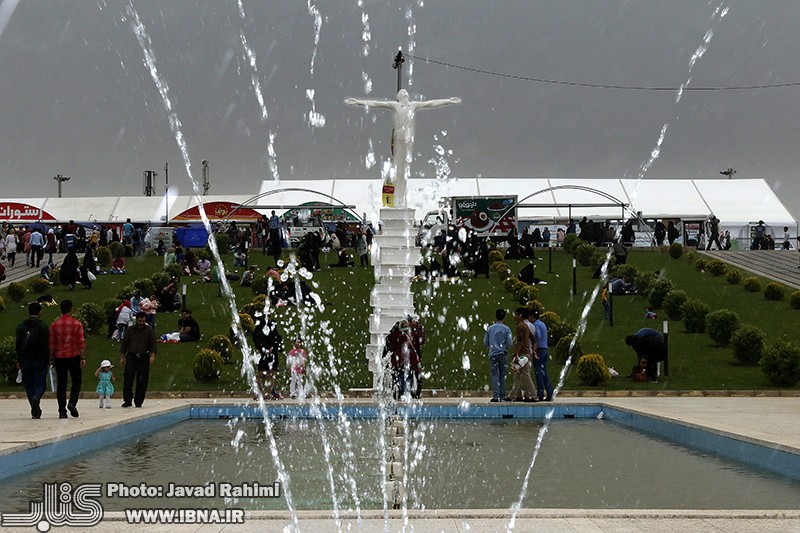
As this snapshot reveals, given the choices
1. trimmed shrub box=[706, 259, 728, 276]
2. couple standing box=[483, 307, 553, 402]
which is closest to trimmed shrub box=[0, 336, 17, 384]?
couple standing box=[483, 307, 553, 402]

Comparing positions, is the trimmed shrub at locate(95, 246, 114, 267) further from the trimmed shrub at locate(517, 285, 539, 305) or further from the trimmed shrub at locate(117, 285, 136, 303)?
the trimmed shrub at locate(517, 285, 539, 305)

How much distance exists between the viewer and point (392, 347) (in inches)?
622

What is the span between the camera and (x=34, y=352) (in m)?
13.1

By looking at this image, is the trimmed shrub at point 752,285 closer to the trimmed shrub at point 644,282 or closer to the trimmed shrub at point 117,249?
the trimmed shrub at point 644,282

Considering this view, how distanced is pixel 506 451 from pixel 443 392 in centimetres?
592

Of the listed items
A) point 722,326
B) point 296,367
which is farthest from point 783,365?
point 296,367

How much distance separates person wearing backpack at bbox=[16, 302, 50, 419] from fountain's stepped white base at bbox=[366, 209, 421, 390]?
26.4 ft

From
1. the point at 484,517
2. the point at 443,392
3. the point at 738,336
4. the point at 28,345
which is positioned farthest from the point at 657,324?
the point at 484,517

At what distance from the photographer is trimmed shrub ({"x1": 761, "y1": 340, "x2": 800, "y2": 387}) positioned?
18.3 meters

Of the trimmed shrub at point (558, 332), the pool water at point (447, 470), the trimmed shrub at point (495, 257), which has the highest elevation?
the trimmed shrub at point (495, 257)

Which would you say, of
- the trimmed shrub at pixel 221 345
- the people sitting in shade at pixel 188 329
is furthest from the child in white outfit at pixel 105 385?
the people sitting in shade at pixel 188 329

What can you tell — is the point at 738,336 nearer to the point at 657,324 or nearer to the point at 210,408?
the point at 657,324

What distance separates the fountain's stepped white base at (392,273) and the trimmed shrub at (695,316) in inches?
246

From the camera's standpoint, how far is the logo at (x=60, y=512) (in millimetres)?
6941
